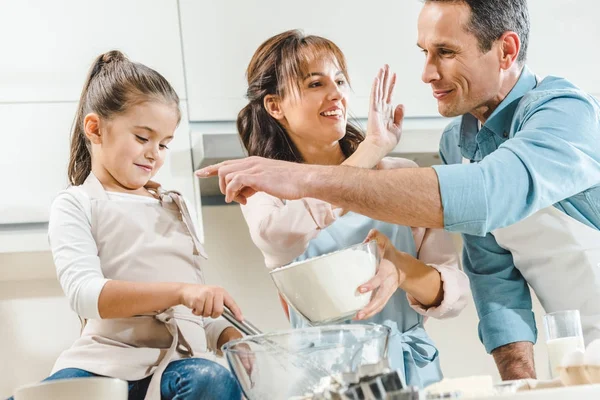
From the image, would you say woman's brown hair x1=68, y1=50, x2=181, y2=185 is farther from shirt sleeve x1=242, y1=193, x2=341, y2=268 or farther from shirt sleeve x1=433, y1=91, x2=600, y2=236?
shirt sleeve x1=433, y1=91, x2=600, y2=236

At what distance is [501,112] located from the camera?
1.32 meters

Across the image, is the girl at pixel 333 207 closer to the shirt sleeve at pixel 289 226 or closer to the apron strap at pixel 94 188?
the shirt sleeve at pixel 289 226

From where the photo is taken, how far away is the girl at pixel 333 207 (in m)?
1.18

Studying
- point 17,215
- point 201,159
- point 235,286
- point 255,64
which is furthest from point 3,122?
point 235,286

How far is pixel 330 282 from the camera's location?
890mm

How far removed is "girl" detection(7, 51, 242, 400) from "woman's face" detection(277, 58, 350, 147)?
0.71ft

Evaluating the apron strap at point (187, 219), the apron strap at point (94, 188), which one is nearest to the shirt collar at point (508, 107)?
the apron strap at point (187, 219)


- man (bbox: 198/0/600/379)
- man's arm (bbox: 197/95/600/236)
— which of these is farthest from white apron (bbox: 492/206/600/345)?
man's arm (bbox: 197/95/600/236)

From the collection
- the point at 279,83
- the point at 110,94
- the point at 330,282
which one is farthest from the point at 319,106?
A: the point at 330,282

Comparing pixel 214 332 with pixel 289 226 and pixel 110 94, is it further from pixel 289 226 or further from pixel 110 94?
pixel 110 94

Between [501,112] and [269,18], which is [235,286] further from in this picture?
[501,112]

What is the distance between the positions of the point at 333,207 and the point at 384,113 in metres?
0.29

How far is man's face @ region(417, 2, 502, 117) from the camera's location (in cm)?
133

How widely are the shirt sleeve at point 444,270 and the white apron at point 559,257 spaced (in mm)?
103
